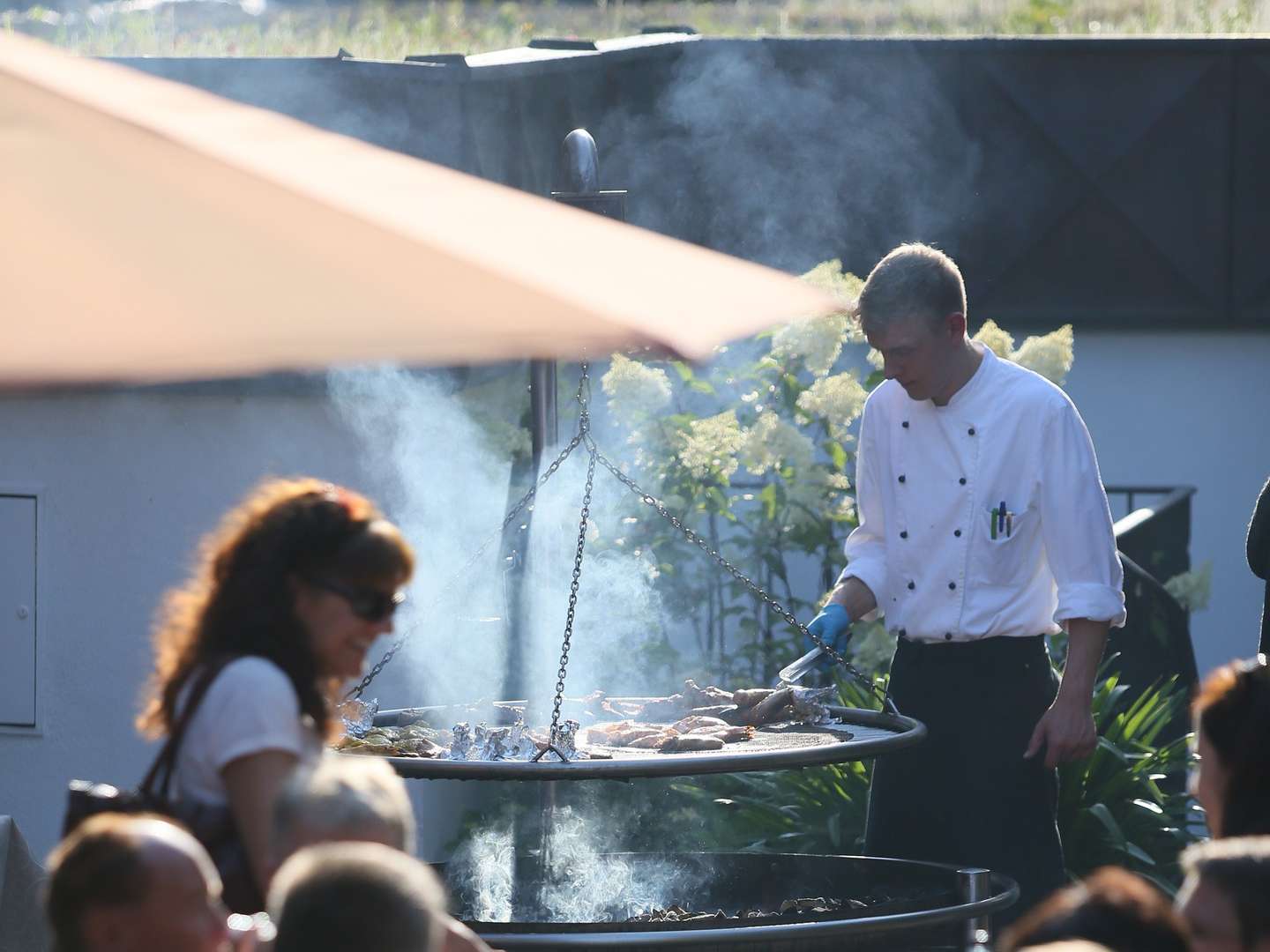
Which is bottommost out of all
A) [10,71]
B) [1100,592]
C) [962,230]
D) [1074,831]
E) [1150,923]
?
[1074,831]

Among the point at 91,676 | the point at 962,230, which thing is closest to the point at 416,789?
the point at 91,676

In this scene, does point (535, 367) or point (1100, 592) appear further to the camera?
point (535, 367)

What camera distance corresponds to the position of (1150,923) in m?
1.92

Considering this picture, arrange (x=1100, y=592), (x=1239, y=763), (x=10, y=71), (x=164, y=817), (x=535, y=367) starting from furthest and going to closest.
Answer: (x=535, y=367) → (x=1100, y=592) → (x=10, y=71) → (x=1239, y=763) → (x=164, y=817)

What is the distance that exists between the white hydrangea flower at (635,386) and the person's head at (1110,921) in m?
3.93

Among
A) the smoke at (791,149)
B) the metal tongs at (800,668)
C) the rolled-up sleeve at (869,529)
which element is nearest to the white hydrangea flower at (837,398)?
the rolled-up sleeve at (869,529)

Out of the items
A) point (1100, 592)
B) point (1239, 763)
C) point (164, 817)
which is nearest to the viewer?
point (164, 817)

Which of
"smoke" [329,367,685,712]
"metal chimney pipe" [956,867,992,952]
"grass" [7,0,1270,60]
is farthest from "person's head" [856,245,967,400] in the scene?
"grass" [7,0,1270,60]

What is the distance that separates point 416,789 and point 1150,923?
3907mm

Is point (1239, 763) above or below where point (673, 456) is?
below

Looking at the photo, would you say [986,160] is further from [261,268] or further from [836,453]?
[261,268]

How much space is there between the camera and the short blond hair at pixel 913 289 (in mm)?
3865

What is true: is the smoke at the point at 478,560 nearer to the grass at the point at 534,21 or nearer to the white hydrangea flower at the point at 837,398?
the white hydrangea flower at the point at 837,398

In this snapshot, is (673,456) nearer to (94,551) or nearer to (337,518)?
(94,551)
